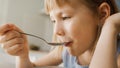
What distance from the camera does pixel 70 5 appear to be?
0.72 metres

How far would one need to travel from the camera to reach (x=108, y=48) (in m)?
0.61

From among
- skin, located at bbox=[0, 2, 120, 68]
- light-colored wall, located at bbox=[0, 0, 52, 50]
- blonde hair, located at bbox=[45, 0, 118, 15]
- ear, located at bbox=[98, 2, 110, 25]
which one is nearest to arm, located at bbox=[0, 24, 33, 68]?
skin, located at bbox=[0, 2, 120, 68]

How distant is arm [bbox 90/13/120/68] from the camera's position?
599 millimetres

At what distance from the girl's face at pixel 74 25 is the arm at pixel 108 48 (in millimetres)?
100

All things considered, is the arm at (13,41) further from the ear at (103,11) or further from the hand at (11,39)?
the ear at (103,11)

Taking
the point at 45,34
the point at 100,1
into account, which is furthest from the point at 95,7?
the point at 45,34

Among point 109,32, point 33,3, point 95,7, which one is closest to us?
point 109,32

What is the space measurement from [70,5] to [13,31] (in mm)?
211

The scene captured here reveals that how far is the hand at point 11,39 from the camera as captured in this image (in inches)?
30.3

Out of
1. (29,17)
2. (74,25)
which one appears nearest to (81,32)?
(74,25)

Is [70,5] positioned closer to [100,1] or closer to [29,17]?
[100,1]

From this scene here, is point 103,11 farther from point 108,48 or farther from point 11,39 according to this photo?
point 11,39

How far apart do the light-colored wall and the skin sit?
1.87 meters

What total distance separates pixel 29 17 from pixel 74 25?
2.04 m
